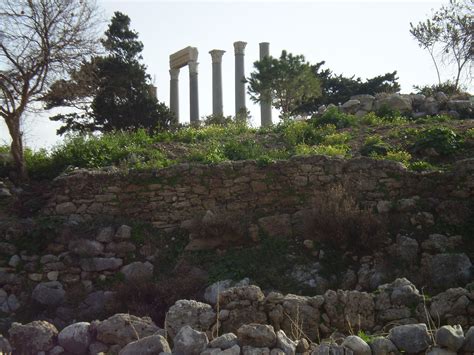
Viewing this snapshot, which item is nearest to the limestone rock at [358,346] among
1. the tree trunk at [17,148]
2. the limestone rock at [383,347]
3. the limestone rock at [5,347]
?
the limestone rock at [383,347]

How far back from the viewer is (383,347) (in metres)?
5.50

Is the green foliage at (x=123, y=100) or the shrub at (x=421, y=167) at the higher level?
the green foliage at (x=123, y=100)

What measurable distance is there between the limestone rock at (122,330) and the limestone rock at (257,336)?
53.4 inches

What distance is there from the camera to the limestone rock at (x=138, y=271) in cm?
1030

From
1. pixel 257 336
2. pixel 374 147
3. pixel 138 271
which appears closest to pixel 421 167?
pixel 374 147

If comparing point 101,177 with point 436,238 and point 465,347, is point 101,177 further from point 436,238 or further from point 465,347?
point 465,347

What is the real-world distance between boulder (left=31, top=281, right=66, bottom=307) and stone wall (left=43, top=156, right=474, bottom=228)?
153 cm

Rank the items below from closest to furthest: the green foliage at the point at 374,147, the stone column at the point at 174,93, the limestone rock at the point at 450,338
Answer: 1. the limestone rock at the point at 450,338
2. the green foliage at the point at 374,147
3. the stone column at the point at 174,93

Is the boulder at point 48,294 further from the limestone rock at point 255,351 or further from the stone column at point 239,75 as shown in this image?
the stone column at point 239,75

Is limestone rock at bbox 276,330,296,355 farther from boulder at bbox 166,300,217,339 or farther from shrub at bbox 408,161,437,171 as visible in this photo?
shrub at bbox 408,161,437,171

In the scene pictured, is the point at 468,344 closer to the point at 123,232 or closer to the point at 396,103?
the point at 123,232

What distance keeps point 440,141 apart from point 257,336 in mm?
8378

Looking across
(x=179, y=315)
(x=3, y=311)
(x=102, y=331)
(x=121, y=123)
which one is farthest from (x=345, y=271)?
(x=121, y=123)

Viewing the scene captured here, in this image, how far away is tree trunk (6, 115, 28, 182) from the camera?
42.0 ft
